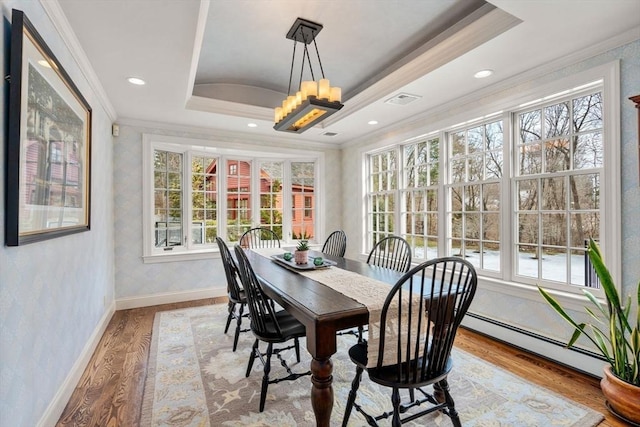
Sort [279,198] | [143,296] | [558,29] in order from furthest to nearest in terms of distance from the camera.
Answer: [279,198] → [143,296] → [558,29]

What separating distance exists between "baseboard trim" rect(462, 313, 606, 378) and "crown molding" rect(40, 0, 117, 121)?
13.4 ft

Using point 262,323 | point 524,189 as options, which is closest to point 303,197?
point 524,189

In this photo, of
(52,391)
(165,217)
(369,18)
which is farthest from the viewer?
(165,217)

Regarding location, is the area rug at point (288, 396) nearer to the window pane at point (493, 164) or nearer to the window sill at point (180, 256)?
the window sill at point (180, 256)

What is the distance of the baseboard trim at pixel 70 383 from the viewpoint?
6.02 ft

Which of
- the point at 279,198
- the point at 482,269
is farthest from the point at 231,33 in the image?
the point at 482,269

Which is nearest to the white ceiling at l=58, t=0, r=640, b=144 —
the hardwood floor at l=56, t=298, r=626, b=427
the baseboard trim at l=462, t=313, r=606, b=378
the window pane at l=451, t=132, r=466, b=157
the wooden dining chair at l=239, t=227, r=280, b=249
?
the window pane at l=451, t=132, r=466, b=157

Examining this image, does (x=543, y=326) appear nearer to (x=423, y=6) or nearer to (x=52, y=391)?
(x=423, y=6)

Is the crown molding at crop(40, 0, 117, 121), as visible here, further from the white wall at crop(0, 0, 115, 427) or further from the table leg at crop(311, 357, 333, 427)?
the table leg at crop(311, 357, 333, 427)

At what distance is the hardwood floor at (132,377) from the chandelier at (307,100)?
90.0 inches

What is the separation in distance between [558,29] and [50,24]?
3.23m

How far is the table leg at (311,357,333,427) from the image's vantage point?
154cm

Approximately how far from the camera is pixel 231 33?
2.84 metres

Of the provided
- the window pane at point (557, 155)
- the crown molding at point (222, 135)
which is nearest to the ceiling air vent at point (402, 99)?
the window pane at point (557, 155)
